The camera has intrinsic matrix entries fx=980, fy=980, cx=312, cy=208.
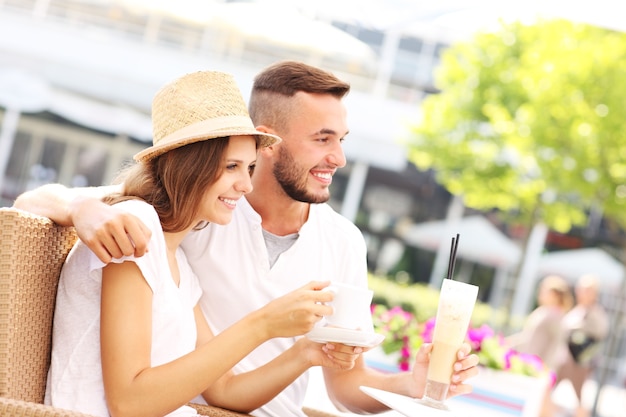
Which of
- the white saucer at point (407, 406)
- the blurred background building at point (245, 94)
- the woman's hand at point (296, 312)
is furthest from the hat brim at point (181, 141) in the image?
the blurred background building at point (245, 94)

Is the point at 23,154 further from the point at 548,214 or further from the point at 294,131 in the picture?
the point at 294,131

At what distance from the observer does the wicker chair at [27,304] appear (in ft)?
6.10

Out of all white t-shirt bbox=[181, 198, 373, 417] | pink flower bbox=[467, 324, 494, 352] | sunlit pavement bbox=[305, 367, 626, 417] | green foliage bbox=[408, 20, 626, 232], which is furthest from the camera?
green foliage bbox=[408, 20, 626, 232]

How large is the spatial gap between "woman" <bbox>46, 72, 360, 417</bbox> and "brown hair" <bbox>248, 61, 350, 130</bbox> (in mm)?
600

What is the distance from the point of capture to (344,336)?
2.00 metres

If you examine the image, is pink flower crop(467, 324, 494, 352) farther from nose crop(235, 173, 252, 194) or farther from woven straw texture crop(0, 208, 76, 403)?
woven straw texture crop(0, 208, 76, 403)

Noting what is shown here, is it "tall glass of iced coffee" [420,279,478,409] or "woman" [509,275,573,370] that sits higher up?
"tall glass of iced coffee" [420,279,478,409]

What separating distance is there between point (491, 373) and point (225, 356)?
150 inches

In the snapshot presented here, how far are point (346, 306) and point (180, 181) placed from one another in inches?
17.8

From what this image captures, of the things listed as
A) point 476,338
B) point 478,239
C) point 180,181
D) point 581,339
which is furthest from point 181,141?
point 478,239

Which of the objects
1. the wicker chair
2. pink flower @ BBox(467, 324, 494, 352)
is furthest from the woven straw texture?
pink flower @ BBox(467, 324, 494, 352)

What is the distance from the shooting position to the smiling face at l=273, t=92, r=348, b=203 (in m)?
2.80

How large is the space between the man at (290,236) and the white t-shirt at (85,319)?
1.52 ft

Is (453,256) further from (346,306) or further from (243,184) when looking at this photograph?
(243,184)
